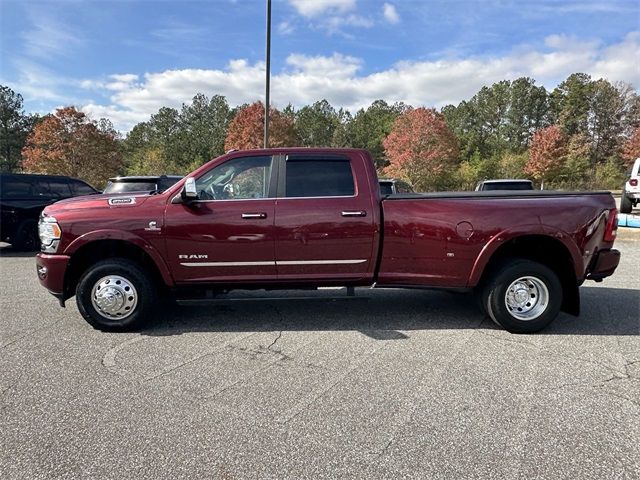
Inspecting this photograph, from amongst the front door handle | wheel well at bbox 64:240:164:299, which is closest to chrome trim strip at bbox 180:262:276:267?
wheel well at bbox 64:240:164:299

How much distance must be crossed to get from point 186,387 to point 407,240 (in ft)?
8.47

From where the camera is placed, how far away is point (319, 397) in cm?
332

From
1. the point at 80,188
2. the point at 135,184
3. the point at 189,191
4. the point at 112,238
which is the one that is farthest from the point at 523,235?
the point at 80,188

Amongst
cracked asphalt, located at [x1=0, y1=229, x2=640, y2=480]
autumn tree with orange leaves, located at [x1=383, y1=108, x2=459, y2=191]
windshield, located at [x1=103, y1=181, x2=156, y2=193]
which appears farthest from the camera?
autumn tree with orange leaves, located at [x1=383, y1=108, x2=459, y2=191]

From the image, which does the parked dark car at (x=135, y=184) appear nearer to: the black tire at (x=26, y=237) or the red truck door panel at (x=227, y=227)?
the black tire at (x=26, y=237)

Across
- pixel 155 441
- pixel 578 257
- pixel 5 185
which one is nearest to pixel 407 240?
pixel 578 257

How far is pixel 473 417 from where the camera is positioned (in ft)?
9.98

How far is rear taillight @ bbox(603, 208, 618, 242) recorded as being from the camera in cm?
469

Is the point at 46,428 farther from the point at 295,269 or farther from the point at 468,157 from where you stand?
the point at 468,157

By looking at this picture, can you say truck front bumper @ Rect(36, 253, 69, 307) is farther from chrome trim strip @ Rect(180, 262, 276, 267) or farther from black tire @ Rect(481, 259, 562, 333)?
black tire @ Rect(481, 259, 562, 333)

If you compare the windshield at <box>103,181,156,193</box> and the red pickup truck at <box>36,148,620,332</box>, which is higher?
the windshield at <box>103,181,156,193</box>

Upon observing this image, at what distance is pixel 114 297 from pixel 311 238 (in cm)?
218

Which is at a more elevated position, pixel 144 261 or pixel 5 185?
pixel 5 185

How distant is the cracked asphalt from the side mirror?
1.43 meters
